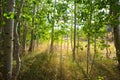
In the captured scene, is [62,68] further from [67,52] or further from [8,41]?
[8,41]

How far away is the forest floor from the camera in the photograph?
10688 mm

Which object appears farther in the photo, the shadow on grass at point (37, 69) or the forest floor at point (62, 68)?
the forest floor at point (62, 68)

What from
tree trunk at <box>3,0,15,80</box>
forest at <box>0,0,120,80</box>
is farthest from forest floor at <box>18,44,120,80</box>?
tree trunk at <box>3,0,15,80</box>

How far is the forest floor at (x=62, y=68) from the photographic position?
10.7m

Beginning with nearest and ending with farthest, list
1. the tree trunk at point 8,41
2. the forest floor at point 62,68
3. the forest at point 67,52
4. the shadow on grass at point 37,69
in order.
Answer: the tree trunk at point 8,41 → the forest at point 67,52 → the shadow on grass at point 37,69 → the forest floor at point 62,68

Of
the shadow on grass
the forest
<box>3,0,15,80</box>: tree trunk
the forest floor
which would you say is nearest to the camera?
<box>3,0,15,80</box>: tree trunk

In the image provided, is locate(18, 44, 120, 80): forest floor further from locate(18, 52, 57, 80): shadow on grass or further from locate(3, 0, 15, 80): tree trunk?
locate(3, 0, 15, 80): tree trunk

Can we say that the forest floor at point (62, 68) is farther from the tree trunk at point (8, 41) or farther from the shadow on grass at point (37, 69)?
the tree trunk at point (8, 41)

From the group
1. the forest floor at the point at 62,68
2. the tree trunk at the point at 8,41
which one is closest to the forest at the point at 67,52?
the forest floor at the point at 62,68

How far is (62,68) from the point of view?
1120 cm

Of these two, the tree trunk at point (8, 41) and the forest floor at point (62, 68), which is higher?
the tree trunk at point (8, 41)

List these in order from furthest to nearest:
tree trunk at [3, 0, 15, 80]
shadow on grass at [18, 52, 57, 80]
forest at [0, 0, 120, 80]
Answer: shadow on grass at [18, 52, 57, 80]
forest at [0, 0, 120, 80]
tree trunk at [3, 0, 15, 80]

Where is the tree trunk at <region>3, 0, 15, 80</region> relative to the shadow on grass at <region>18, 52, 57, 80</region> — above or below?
above

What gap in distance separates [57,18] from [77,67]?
2926 mm
